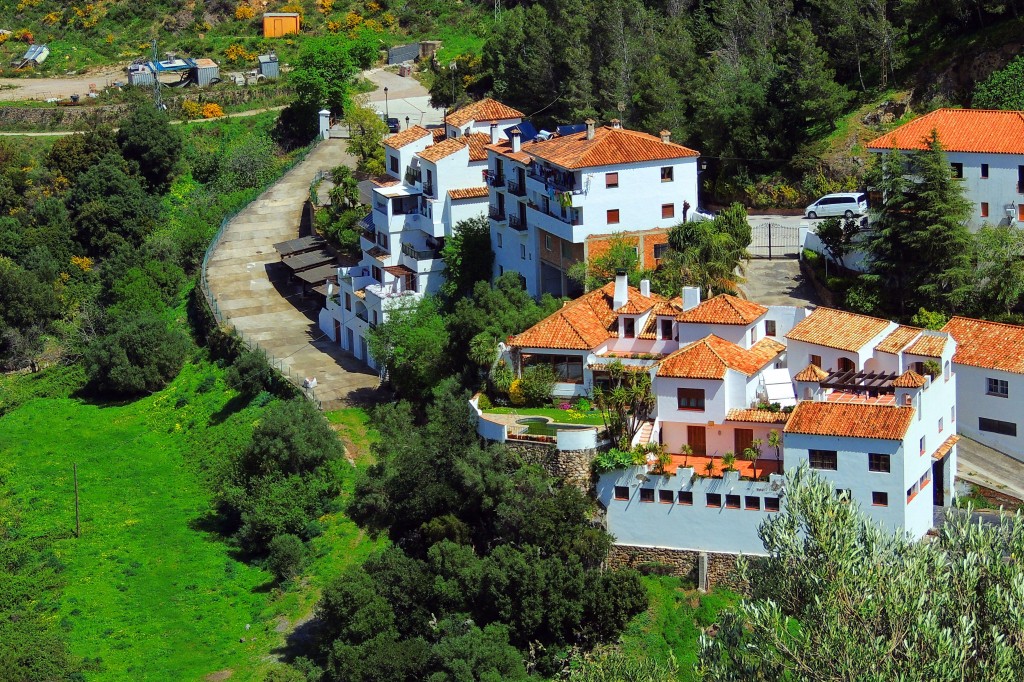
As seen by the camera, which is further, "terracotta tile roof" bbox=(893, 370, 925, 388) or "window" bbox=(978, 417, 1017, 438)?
"window" bbox=(978, 417, 1017, 438)

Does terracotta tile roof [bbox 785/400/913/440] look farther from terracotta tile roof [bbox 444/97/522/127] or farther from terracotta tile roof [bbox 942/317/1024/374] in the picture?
terracotta tile roof [bbox 444/97/522/127]

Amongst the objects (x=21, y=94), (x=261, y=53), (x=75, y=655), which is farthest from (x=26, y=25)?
(x=75, y=655)

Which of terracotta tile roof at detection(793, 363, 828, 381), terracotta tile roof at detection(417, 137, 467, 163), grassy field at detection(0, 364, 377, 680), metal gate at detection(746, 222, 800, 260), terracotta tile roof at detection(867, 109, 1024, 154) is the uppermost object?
terracotta tile roof at detection(867, 109, 1024, 154)

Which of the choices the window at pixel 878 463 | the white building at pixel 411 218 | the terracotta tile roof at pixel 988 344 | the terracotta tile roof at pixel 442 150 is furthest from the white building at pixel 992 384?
the terracotta tile roof at pixel 442 150

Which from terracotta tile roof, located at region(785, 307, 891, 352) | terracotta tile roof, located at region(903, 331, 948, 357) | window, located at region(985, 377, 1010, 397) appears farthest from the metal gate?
window, located at region(985, 377, 1010, 397)

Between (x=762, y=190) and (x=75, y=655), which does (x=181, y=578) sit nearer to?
(x=75, y=655)
